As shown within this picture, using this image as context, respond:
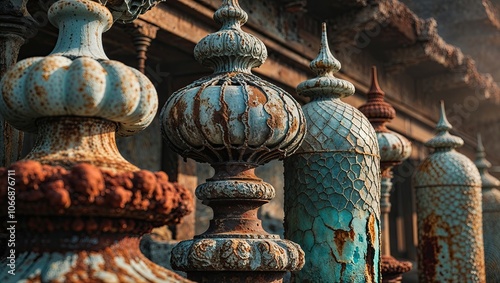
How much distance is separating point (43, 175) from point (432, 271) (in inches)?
137

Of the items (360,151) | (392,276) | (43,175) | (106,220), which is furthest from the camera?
(392,276)

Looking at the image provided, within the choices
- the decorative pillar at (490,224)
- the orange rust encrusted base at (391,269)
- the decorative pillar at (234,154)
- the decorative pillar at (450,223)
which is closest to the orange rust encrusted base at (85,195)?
the decorative pillar at (234,154)

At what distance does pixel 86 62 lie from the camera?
160cm

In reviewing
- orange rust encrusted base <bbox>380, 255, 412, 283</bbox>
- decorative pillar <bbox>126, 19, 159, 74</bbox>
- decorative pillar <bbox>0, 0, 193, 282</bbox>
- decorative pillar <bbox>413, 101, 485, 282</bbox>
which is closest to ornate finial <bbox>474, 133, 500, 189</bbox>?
decorative pillar <bbox>413, 101, 485, 282</bbox>

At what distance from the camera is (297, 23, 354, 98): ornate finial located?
2963mm

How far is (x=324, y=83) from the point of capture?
296cm

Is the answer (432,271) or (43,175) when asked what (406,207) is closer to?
(432,271)

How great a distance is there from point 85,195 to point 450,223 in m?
3.39

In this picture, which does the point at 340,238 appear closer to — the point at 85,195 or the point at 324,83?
the point at 324,83

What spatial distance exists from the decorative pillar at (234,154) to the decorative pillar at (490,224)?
167 inches

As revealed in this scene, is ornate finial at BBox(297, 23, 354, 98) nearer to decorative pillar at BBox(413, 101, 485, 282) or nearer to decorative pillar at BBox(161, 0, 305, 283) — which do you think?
decorative pillar at BBox(161, 0, 305, 283)

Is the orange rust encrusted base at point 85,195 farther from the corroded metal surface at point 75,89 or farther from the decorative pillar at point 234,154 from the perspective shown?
the decorative pillar at point 234,154

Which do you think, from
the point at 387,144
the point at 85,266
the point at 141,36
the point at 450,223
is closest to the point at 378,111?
the point at 387,144

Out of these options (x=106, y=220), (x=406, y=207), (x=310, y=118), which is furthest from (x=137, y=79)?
(x=406, y=207)
